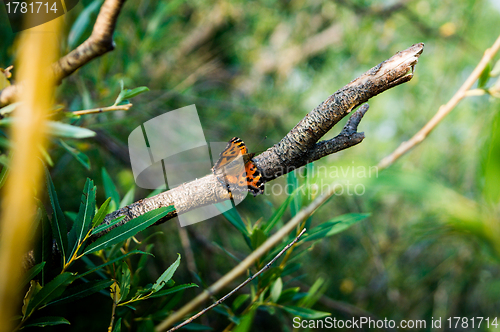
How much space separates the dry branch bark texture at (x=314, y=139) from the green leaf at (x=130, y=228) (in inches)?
0.9

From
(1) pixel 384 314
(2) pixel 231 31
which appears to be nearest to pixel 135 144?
(2) pixel 231 31

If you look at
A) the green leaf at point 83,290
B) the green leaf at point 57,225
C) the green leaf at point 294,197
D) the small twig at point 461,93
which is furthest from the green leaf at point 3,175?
the small twig at point 461,93

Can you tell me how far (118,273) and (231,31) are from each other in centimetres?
151

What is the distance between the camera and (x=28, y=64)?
18 centimetres

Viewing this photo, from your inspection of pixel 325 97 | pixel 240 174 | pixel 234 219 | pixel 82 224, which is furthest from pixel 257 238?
pixel 325 97

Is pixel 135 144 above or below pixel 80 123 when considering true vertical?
below

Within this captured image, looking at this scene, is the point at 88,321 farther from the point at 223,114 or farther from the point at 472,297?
the point at 472,297

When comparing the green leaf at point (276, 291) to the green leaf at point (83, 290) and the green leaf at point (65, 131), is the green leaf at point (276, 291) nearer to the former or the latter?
the green leaf at point (83, 290)

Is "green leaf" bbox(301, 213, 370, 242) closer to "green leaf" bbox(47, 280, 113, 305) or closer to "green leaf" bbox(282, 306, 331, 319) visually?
"green leaf" bbox(282, 306, 331, 319)

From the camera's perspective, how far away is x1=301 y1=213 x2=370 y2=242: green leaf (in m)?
0.49

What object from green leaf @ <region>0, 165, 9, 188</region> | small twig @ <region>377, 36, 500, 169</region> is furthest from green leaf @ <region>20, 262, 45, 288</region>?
small twig @ <region>377, 36, 500, 169</region>

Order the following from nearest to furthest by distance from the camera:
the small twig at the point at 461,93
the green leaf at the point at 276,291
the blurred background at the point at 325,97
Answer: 1. the small twig at the point at 461,93
2. the green leaf at the point at 276,291
3. the blurred background at the point at 325,97

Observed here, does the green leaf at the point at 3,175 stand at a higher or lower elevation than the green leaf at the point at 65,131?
lower

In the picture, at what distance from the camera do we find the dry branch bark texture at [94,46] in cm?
37
